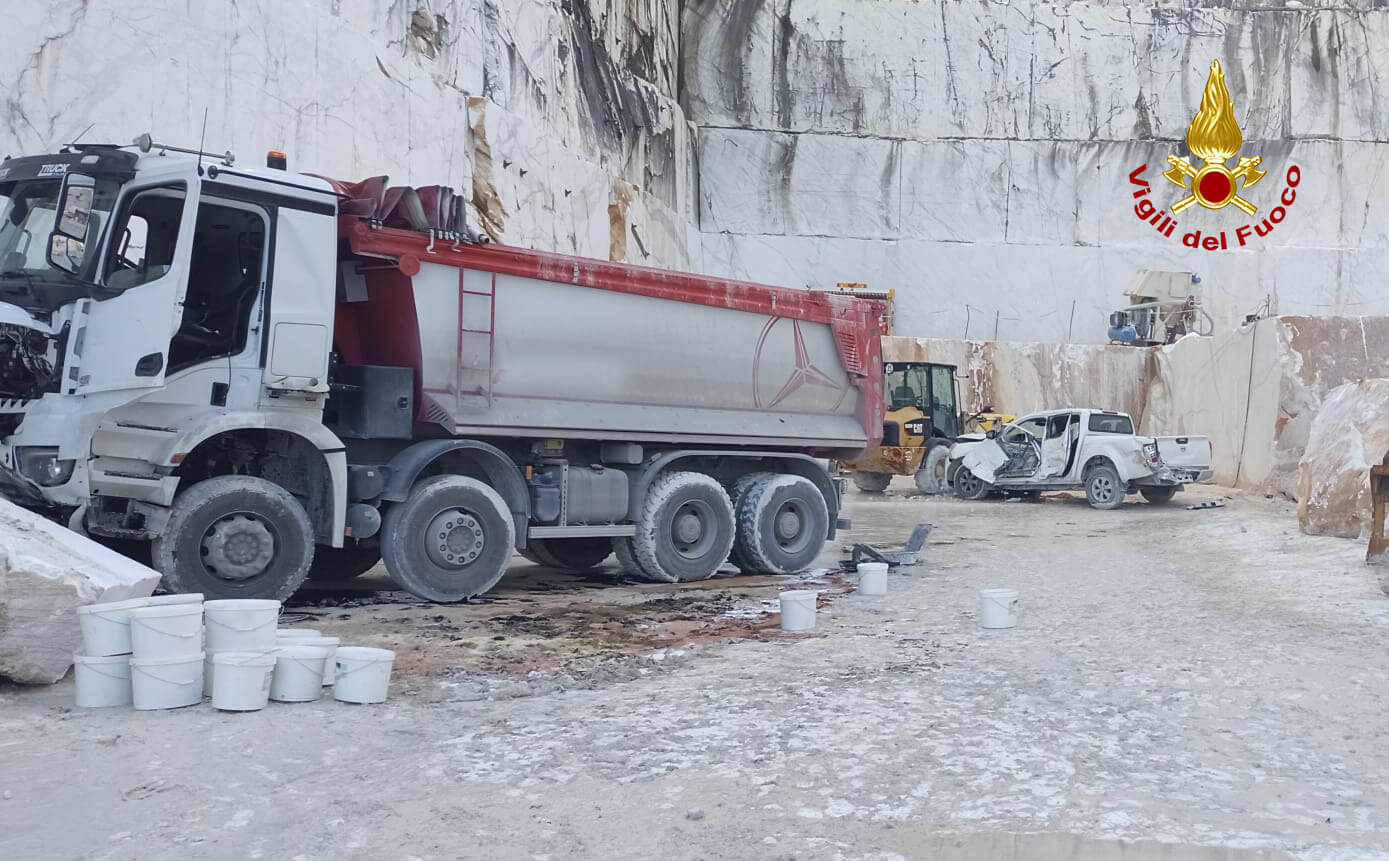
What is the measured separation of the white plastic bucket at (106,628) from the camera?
5449 millimetres

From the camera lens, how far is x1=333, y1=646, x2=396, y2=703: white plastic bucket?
558cm

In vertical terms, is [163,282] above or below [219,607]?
above

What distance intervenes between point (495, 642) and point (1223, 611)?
498 cm

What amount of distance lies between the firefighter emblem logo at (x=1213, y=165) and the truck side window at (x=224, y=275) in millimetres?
32763

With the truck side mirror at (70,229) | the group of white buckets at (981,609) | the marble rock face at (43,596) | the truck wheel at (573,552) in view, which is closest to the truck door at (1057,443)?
the truck wheel at (573,552)

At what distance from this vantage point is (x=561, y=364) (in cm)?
940

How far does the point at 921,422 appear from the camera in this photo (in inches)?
877

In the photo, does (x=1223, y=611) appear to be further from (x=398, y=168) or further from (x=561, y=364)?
(x=398, y=168)

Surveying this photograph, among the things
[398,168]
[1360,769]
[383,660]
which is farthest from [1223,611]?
[398,168]

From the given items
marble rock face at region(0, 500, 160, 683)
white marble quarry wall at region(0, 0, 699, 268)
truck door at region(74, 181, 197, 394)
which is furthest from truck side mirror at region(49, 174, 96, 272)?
white marble quarry wall at region(0, 0, 699, 268)

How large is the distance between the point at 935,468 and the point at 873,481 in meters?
1.21

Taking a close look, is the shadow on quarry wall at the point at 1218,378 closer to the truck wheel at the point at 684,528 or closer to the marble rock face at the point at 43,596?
the truck wheel at the point at 684,528

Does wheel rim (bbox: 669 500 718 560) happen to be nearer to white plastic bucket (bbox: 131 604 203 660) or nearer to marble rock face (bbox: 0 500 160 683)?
marble rock face (bbox: 0 500 160 683)

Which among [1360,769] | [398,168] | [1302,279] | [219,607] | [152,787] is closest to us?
[152,787]
